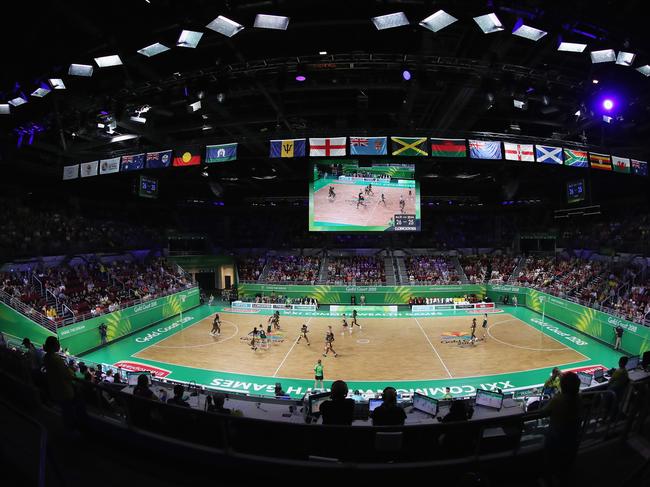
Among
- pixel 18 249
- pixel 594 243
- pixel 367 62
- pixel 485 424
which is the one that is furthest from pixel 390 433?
pixel 594 243

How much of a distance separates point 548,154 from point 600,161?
127 inches

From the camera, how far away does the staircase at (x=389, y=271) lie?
1321 inches

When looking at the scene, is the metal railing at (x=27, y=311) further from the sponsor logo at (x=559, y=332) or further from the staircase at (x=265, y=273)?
the sponsor logo at (x=559, y=332)

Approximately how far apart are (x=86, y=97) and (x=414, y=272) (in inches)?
1170

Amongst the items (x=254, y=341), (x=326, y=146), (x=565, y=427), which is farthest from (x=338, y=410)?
(x=254, y=341)

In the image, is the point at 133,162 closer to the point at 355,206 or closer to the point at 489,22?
the point at 355,206

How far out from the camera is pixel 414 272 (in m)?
34.8

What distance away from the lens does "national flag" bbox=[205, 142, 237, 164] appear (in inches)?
591

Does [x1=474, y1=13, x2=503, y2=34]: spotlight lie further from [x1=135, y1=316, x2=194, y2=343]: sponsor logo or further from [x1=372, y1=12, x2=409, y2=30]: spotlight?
[x1=135, y1=316, x2=194, y2=343]: sponsor logo

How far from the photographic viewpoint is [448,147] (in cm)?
1470

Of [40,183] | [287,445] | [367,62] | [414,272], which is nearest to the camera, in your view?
[287,445]

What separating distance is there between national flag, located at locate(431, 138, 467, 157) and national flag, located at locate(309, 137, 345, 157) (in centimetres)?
400

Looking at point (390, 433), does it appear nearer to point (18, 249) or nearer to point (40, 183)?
point (18, 249)

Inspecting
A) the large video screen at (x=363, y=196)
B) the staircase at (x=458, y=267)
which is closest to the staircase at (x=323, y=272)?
the staircase at (x=458, y=267)
